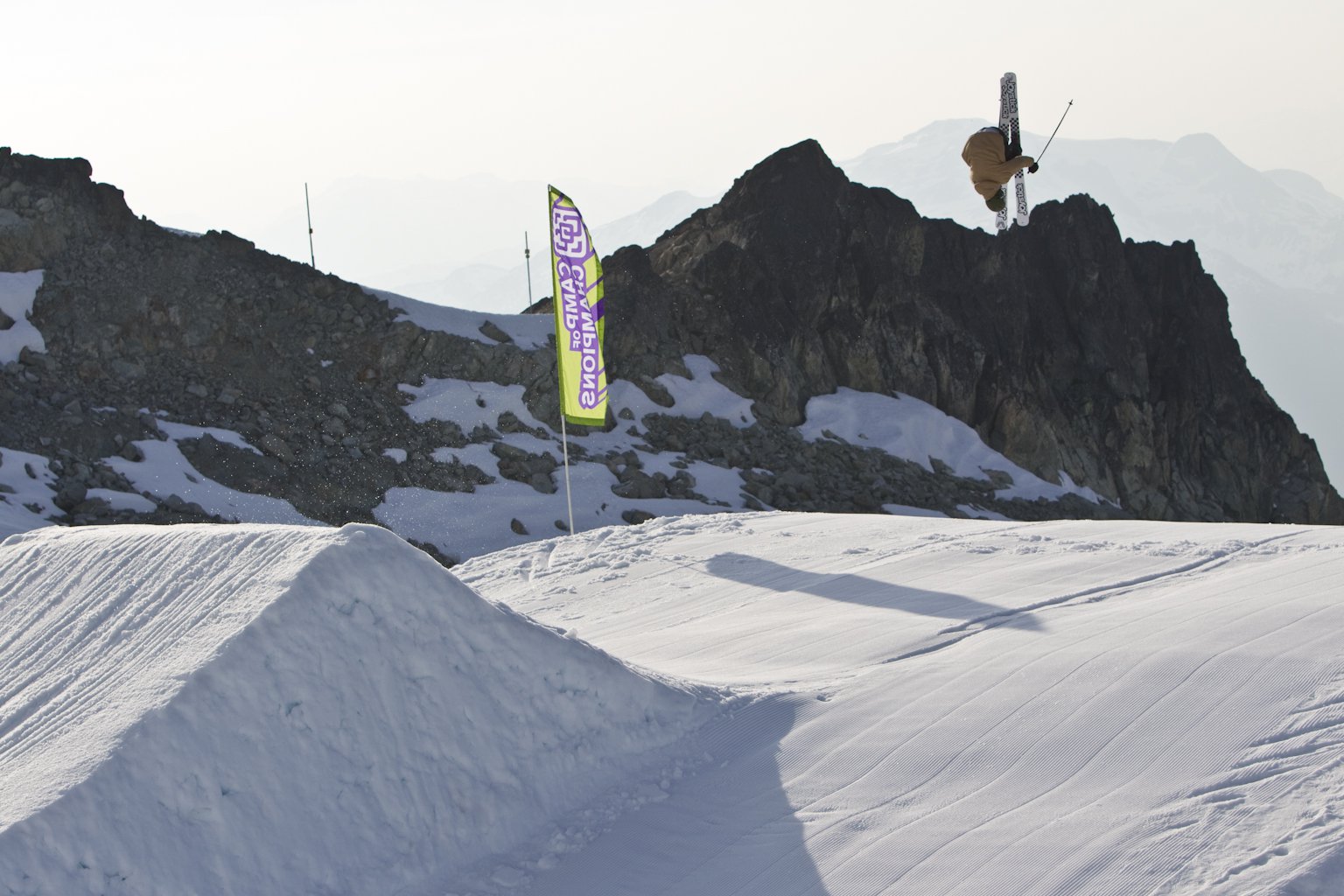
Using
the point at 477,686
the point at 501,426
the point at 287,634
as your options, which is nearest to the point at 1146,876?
the point at 477,686

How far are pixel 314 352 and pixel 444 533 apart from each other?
7.92m

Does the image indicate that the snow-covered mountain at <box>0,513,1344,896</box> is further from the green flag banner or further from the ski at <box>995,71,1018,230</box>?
the green flag banner

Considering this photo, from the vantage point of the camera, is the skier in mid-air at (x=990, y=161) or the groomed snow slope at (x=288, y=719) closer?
the groomed snow slope at (x=288, y=719)

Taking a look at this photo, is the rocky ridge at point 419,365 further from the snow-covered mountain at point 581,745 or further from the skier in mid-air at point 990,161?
the snow-covered mountain at point 581,745

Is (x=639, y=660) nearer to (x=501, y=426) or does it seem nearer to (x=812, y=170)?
(x=501, y=426)

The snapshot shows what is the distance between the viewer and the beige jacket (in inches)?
→ 549

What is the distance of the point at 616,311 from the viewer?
114ft

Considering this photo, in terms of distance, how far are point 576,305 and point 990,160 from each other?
22.5ft

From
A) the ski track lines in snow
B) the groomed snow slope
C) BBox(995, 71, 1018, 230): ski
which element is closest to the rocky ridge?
BBox(995, 71, 1018, 230): ski

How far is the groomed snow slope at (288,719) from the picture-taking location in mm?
5543

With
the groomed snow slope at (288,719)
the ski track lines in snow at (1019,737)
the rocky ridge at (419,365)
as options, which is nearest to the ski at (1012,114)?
the ski track lines in snow at (1019,737)

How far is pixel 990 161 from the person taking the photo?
13.9 metres

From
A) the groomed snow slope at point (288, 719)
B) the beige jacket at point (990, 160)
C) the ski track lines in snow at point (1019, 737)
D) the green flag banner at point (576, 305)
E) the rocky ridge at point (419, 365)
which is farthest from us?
the rocky ridge at point (419, 365)

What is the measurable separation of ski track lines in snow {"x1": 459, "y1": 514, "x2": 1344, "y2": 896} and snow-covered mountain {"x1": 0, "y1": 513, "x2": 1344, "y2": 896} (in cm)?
2
